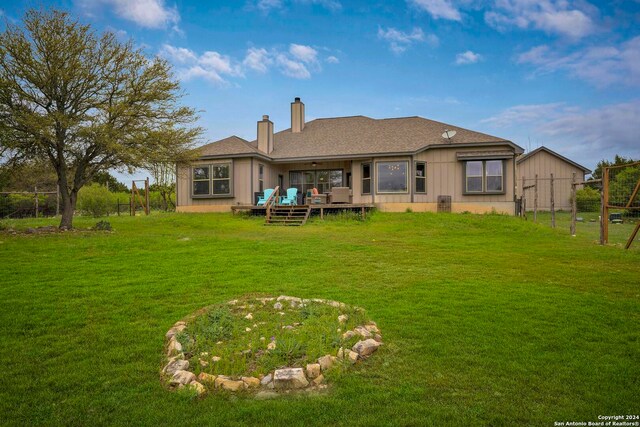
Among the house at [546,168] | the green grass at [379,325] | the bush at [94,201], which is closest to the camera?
the green grass at [379,325]

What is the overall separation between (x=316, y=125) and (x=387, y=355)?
22520mm

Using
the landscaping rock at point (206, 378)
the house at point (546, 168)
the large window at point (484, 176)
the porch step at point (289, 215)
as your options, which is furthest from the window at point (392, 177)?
the landscaping rock at point (206, 378)

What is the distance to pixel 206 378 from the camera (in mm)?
3215

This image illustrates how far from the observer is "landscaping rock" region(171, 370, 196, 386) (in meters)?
3.15

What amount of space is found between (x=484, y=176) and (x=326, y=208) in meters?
8.11

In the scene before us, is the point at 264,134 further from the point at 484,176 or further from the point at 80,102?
the point at 484,176

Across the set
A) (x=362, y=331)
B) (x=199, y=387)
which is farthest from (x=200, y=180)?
(x=199, y=387)

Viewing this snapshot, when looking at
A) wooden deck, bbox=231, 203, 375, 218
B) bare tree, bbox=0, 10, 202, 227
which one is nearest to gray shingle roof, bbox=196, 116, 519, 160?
wooden deck, bbox=231, 203, 375, 218

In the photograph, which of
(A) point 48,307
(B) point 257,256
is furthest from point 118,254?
(A) point 48,307

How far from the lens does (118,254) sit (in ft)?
29.4

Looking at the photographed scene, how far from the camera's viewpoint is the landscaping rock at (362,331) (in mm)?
3966

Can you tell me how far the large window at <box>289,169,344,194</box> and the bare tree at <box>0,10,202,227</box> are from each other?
8795 millimetres

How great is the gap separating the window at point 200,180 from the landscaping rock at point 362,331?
17.9 m

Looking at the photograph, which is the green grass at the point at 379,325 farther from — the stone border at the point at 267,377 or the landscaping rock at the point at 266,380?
the landscaping rock at the point at 266,380
